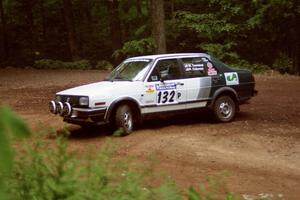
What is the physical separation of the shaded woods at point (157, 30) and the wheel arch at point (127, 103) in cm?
675

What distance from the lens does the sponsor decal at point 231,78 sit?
41.8 feet

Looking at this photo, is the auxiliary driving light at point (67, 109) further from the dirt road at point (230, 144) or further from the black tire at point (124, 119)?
the black tire at point (124, 119)

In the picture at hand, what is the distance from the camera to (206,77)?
488 inches

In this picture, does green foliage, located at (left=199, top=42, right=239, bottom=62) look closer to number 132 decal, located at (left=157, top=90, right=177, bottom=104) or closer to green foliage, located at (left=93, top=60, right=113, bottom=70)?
green foliage, located at (left=93, top=60, right=113, bottom=70)

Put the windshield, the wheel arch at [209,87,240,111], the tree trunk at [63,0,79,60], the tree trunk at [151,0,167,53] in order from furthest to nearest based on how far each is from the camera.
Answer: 1. the tree trunk at [63,0,79,60]
2. the tree trunk at [151,0,167,53]
3. the wheel arch at [209,87,240,111]
4. the windshield

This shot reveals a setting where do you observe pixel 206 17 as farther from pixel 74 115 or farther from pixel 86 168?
pixel 86 168

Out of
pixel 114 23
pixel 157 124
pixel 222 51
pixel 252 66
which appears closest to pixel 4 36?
pixel 114 23

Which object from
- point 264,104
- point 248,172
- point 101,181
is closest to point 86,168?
point 101,181

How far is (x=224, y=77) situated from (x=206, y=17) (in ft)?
49.1

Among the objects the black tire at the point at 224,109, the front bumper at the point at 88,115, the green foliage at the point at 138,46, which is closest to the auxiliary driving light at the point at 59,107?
the front bumper at the point at 88,115

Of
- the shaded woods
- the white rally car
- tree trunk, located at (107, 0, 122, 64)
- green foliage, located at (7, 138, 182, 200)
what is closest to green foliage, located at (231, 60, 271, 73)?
the shaded woods

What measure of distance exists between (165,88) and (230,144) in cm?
218

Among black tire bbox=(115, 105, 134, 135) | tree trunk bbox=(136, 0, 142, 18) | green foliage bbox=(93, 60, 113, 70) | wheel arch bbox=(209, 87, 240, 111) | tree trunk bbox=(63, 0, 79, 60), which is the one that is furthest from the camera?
tree trunk bbox=(63, 0, 79, 60)

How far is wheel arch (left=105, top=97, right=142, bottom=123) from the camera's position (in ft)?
35.9
